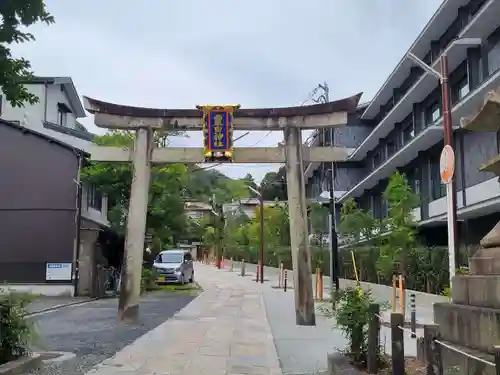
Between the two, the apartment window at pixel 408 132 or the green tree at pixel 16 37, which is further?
the apartment window at pixel 408 132

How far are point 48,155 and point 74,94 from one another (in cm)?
1116

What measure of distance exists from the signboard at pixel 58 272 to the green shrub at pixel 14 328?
1671cm

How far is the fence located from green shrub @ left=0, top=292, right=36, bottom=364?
4.66 meters

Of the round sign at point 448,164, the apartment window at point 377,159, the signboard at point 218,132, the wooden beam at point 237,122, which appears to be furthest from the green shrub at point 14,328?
the apartment window at point 377,159

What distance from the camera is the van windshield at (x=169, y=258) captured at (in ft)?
118

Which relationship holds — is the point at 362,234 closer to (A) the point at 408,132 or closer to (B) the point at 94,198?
(A) the point at 408,132

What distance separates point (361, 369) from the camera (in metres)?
7.45

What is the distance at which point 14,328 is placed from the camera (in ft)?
26.8

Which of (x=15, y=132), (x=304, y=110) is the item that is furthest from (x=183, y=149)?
(x=15, y=132)

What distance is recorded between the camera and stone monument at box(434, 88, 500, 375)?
588cm

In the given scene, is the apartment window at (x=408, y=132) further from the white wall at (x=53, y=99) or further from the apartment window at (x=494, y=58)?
the white wall at (x=53, y=99)

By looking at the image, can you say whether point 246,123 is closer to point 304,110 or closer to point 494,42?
point 304,110

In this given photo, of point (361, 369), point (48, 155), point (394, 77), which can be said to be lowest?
point (361, 369)

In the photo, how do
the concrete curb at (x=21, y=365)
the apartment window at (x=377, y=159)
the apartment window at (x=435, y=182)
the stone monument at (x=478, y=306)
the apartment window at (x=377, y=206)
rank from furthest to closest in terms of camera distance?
the apartment window at (x=377, y=159) → the apartment window at (x=377, y=206) → the apartment window at (x=435, y=182) → the concrete curb at (x=21, y=365) → the stone monument at (x=478, y=306)
